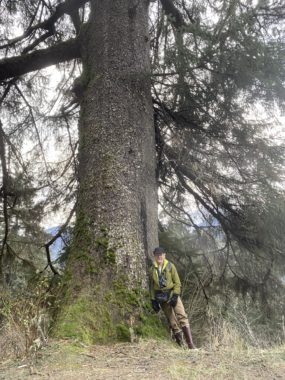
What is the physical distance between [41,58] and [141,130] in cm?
228

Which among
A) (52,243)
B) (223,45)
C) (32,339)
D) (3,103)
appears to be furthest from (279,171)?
(3,103)

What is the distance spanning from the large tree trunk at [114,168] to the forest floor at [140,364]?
0.44 meters

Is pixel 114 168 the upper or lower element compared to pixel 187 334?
upper

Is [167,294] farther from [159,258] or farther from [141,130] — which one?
[141,130]

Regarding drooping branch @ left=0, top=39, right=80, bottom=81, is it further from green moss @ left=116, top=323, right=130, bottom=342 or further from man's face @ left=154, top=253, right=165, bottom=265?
green moss @ left=116, top=323, right=130, bottom=342

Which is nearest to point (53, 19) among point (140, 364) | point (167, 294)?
point (167, 294)

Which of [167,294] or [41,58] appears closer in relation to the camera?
[167,294]

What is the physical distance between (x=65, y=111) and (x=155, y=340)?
15.8 feet

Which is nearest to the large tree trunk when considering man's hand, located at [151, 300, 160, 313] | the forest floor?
man's hand, located at [151, 300, 160, 313]

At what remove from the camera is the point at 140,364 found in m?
3.40

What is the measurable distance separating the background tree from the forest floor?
0.43 meters

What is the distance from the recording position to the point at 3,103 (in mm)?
8320

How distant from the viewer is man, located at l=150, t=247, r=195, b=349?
502cm

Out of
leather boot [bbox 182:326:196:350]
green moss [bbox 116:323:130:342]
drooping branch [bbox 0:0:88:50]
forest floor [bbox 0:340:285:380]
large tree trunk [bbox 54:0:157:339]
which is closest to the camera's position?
forest floor [bbox 0:340:285:380]
